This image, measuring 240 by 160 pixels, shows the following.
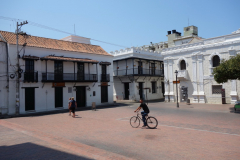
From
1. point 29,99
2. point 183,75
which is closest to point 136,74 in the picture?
point 183,75

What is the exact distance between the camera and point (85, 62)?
23.6 m

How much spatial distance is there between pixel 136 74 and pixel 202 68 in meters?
9.44

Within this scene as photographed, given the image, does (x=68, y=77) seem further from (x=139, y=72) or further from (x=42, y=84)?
(x=139, y=72)

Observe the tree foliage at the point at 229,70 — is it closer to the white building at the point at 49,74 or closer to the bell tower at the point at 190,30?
the white building at the point at 49,74

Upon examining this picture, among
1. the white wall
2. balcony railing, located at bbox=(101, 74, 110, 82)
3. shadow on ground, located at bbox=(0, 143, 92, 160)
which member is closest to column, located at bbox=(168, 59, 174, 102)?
balcony railing, located at bbox=(101, 74, 110, 82)

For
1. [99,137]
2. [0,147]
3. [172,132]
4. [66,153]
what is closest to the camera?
[66,153]

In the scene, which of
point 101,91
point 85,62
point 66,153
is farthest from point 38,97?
point 66,153

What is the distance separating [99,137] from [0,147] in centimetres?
390

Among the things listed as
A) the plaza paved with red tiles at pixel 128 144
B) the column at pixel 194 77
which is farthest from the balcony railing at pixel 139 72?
the plaza paved with red tiles at pixel 128 144

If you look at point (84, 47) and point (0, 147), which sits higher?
point (84, 47)

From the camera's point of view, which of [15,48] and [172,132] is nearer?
[172,132]

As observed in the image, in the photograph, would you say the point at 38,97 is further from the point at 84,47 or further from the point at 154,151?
the point at 154,151

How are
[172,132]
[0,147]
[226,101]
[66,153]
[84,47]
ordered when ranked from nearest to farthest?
[66,153] → [0,147] → [172,132] → [226,101] → [84,47]

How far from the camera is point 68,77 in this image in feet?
73.1
